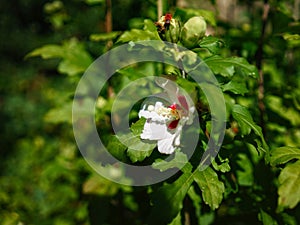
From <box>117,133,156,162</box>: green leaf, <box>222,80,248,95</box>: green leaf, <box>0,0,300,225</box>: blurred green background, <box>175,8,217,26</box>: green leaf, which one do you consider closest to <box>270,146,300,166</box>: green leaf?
<box>222,80,248,95</box>: green leaf

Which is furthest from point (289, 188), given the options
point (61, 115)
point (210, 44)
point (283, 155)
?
point (61, 115)

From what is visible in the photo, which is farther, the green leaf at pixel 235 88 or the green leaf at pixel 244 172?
the green leaf at pixel 244 172

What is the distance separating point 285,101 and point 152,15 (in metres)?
0.62

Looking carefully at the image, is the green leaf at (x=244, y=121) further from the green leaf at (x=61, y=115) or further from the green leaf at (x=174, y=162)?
the green leaf at (x=61, y=115)

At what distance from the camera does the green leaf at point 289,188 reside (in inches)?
34.9

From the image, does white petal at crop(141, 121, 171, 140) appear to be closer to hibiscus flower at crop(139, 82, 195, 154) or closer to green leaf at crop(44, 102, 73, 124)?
hibiscus flower at crop(139, 82, 195, 154)

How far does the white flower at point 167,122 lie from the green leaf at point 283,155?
0.22 meters

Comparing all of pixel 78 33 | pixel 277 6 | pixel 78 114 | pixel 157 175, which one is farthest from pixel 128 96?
pixel 78 33

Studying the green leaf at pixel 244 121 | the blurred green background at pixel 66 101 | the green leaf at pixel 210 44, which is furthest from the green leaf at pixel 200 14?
the green leaf at pixel 244 121

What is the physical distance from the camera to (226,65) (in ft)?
3.54

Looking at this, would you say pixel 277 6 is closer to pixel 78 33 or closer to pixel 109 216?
pixel 109 216

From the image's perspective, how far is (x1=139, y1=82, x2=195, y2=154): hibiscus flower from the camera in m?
1.01

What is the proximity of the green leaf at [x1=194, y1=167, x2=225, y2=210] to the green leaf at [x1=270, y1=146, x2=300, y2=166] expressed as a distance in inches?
5.6

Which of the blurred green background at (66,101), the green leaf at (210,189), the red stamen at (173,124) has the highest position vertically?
the red stamen at (173,124)
